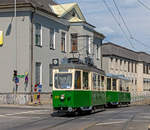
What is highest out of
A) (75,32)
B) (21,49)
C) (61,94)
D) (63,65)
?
(75,32)

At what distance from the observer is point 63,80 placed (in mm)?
20953

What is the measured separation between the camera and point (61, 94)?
68.3 feet

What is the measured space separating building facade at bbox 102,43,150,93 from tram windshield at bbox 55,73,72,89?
3387 cm

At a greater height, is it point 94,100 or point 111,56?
point 111,56

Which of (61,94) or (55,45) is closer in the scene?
(61,94)

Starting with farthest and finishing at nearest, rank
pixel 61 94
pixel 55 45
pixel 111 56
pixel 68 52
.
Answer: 1. pixel 111 56
2. pixel 68 52
3. pixel 55 45
4. pixel 61 94

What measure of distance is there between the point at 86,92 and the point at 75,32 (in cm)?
2167

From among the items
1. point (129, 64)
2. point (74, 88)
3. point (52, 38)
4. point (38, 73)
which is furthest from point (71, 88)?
point (129, 64)

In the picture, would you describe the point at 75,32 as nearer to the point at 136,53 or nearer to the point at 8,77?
the point at 8,77

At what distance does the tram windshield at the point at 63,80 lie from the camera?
20.7 m

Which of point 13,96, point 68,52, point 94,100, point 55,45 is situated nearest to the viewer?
point 94,100

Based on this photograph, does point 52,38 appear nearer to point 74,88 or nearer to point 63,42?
point 63,42

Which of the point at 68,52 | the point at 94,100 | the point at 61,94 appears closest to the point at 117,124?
the point at 61,94

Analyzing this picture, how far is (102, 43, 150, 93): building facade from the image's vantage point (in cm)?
5800
